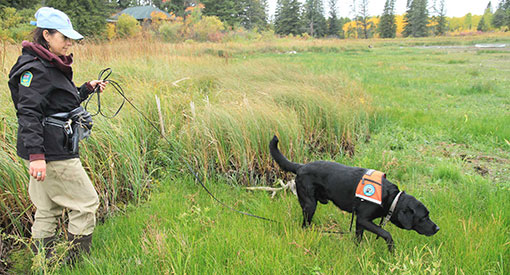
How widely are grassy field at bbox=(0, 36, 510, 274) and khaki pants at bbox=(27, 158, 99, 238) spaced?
0.29 meters

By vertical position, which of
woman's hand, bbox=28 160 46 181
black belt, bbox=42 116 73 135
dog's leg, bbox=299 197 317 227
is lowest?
dog's leg, bbox=299 197 317 227

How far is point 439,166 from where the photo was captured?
3.89m

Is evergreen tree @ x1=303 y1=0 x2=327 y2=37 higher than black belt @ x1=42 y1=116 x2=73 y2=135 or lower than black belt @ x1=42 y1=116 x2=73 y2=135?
higher

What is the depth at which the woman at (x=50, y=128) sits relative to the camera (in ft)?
6.58

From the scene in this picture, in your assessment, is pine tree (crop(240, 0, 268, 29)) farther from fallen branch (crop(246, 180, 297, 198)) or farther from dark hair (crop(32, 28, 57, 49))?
dark hair (crop(32, 28, 57, 49))

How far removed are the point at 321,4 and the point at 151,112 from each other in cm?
7538

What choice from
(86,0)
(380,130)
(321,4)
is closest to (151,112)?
(380,130)

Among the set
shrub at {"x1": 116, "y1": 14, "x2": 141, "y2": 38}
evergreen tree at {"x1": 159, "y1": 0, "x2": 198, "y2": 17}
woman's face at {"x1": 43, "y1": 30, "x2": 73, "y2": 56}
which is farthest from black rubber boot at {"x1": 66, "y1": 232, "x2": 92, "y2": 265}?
evergreen tree at {"x1": 159, "y1": 0, "x2": 198, "y2": 17}

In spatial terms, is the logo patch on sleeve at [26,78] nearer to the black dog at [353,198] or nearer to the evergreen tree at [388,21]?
the black dog at [353,198]

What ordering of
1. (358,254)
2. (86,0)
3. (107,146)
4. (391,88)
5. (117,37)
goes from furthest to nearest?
(86,0) < (117,37) < (391,88) < (107,146) < (358,254)

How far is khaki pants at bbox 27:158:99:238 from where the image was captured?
2.24 meters

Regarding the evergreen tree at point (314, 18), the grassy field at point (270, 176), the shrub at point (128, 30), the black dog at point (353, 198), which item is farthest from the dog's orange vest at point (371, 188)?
the evergreen tree at point (314, 18)

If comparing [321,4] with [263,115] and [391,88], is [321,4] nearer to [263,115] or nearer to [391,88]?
[391,88]

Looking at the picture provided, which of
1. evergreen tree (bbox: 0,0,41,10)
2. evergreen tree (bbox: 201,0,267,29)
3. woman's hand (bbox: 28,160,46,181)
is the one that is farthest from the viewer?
evergreen tree (bbox: 201,0,267,29)
